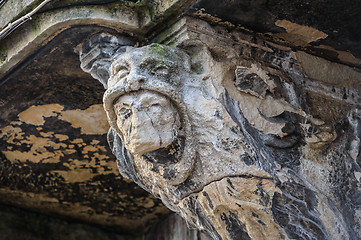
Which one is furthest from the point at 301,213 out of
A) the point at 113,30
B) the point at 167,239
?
the point at 167,239

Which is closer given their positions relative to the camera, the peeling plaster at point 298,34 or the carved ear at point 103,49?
the peeling plaster at point 298,34

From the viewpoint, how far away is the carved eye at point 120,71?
198 centimetres

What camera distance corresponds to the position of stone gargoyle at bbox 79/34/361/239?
194cm

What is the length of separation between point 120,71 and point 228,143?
1.27ft

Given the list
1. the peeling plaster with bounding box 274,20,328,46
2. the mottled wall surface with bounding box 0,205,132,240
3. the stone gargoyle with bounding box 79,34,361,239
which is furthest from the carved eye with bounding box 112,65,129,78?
the mottled wall surface with bounding box 0,205,132,240

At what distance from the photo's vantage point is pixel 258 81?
2.09 meters

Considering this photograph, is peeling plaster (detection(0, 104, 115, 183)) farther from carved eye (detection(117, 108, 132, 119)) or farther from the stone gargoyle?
carved eye (detection(117, 108, 132, 119))

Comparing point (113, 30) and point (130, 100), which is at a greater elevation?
point (113, 30)

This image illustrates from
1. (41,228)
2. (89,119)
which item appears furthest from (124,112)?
(41,228)

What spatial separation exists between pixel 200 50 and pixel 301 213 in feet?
1.89

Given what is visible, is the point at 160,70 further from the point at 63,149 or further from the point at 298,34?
the point at 63,149

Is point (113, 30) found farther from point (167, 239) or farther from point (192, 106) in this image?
point (167, 239)

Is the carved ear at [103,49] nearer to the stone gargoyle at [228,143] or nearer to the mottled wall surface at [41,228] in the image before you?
the stone gargoyle at [228,143]

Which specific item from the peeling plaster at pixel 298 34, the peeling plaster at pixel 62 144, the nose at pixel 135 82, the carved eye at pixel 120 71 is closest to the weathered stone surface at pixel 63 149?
the peeling plaster at pixel 62 144
